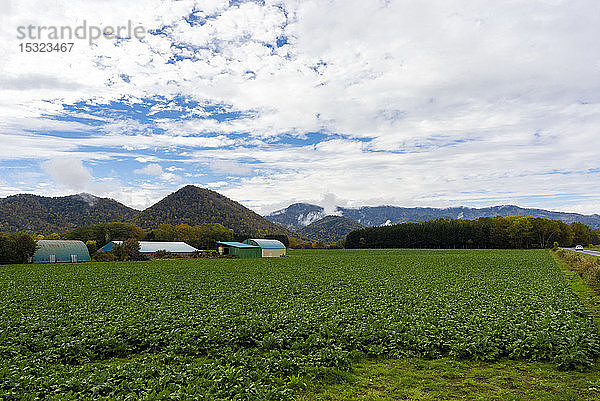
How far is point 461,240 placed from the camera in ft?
403

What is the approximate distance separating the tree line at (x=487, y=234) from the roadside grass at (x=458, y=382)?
12086 centimetres

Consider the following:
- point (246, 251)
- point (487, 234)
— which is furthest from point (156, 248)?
point (487, 234)

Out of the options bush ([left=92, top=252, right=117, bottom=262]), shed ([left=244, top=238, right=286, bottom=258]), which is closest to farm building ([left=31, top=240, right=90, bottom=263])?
bush ([left=92, top=252, right=117, bottom=262])

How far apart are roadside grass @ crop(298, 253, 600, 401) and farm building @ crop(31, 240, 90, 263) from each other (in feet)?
223

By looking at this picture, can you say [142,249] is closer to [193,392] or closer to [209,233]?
[209,233]

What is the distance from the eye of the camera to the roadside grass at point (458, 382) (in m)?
9.50

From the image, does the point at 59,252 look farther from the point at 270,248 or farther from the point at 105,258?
the point at 270,248

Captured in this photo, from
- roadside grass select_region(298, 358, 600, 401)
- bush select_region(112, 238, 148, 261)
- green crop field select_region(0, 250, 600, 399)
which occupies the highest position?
bush select_region(112, 238, 148, 261)

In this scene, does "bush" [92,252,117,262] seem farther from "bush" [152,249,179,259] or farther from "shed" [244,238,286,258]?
"shed" [244,238,286,258]

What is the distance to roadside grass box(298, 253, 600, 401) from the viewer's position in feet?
31.2

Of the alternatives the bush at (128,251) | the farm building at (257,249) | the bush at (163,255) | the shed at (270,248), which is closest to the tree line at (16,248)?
the bush at (128,251)

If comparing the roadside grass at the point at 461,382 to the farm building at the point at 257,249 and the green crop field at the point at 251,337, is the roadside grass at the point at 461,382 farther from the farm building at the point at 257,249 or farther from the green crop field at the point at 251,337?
the farm building at the point at 257,249

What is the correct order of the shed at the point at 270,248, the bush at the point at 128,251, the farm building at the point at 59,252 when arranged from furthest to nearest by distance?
the shed at the point at 270,248, the bush at the point at 128,251, the farm building at the point at 59,252

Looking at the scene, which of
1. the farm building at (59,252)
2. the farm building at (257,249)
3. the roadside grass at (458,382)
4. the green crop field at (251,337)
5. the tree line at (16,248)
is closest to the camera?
the roadside grass at (458,382)
